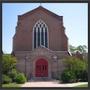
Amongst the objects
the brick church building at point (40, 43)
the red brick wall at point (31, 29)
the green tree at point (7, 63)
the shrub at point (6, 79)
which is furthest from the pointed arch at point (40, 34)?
the shrub at point (6, 79)

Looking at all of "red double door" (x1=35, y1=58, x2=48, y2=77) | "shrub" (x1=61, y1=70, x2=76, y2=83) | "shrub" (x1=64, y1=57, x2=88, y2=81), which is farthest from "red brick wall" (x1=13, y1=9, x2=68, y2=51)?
"shrub" (x1=61, y1=70, x2=76, y2=83)

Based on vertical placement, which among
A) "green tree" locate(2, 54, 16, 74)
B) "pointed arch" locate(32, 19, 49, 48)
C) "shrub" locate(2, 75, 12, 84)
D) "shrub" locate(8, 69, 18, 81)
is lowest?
"shrub" locate(2, 75, 12, 84)

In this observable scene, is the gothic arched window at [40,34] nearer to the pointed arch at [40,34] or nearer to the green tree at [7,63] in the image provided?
the pointed arch at [40,34]

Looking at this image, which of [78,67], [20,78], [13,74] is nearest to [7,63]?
[13,74]

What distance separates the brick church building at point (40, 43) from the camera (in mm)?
16531

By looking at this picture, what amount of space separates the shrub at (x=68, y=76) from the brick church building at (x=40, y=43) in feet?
1.50

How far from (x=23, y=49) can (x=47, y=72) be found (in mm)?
2039

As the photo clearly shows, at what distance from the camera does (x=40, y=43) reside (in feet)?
57.1

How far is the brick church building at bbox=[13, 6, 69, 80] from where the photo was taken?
1653cm

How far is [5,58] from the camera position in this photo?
627 inches

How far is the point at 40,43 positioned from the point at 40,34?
51cm

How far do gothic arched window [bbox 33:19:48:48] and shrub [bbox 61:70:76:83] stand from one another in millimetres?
1988

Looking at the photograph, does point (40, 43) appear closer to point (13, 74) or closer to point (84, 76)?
point (13, 74)

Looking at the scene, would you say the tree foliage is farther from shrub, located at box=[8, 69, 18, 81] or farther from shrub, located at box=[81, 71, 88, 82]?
shrub, located at box=[8, 69, 18, 81]
